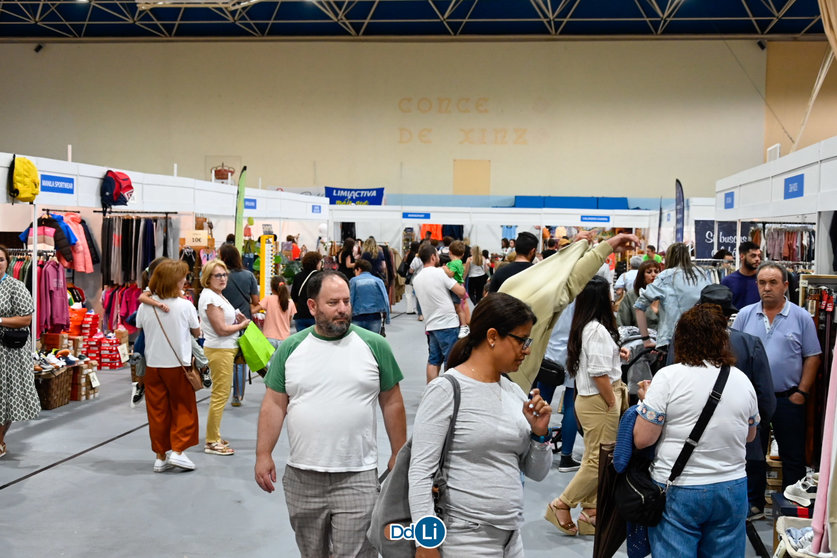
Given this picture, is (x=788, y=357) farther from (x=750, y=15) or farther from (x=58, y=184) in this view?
(x=750, y=15)

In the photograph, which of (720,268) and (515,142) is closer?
(720,268)

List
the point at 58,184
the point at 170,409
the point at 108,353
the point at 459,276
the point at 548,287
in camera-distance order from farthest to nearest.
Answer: the point at 459,276 < the point at 108,353 < the point at 58,184 < the point at 170,409 < the point at 548,287

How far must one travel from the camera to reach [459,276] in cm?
1143

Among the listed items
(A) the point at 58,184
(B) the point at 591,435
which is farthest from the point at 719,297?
(A) the point at 58,184

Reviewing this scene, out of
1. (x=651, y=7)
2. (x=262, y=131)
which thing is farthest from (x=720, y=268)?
(x=262, y=131)

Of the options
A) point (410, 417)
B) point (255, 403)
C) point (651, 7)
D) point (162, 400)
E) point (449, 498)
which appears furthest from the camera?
point (651, 7)

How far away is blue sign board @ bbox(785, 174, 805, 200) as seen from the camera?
5.89 meters

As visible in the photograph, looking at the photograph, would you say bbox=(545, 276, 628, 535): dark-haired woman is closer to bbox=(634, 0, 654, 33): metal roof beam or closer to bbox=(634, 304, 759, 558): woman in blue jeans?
bbox=(634, 304, 759, 558): woman in blue jeans

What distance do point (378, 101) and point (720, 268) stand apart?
1519 cm

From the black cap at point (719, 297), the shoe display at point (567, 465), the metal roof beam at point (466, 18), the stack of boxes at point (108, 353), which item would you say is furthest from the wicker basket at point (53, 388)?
the metal roof beam at point (466, 18)

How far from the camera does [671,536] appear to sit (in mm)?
2803

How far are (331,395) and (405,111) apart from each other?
20.0 meters

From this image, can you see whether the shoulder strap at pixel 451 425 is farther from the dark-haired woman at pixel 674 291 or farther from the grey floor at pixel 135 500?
the dark-haired woman at pixel 674 291

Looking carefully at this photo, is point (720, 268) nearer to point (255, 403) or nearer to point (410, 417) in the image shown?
point (410, 417)
